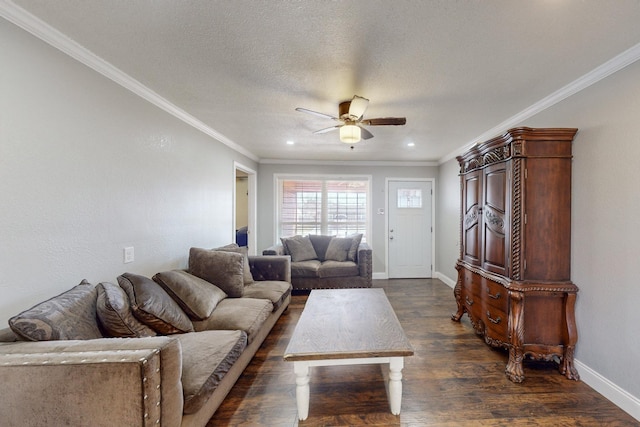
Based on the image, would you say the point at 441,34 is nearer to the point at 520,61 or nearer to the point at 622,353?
the point at 520,61

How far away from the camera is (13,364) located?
110 cm

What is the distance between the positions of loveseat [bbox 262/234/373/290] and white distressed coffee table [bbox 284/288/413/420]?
200 cm

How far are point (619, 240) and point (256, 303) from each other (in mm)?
2893

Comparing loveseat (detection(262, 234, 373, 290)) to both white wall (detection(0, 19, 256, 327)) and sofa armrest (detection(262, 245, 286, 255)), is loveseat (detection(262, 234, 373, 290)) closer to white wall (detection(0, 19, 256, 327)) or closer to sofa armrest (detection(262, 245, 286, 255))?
sofa armrest (detection(262, 245, 286, 255))

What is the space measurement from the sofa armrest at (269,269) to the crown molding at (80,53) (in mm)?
1919

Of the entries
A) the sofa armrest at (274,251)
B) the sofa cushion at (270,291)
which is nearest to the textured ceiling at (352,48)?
the sofa cushion at (270,291)

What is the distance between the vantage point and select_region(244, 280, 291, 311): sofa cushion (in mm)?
2846

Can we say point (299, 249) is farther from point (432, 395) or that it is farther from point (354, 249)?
point (432, 395)

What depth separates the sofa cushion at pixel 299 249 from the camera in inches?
187

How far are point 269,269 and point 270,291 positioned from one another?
61cm

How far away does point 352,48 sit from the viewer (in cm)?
171

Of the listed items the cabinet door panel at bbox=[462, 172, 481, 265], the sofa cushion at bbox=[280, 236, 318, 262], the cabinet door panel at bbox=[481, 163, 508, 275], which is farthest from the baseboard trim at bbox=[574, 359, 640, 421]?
the sofa cushion at bbox=[280, 236, 318, 262]

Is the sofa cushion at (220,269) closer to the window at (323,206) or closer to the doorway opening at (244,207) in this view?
the doorway opening at (244,207)

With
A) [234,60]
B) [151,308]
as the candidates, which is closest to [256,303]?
[151,308]
